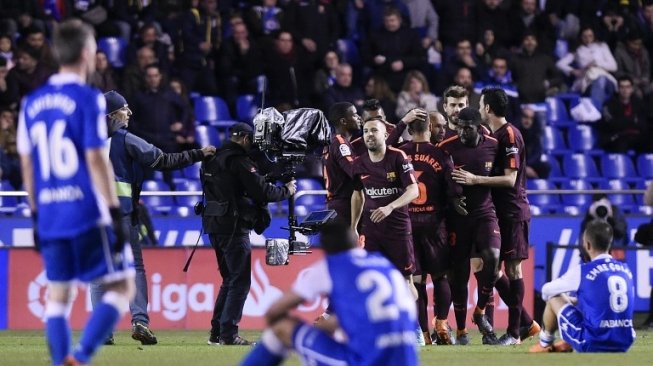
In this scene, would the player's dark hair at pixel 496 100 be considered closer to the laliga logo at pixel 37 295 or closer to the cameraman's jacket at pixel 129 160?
the cameraman's jacket at pixel 129 160

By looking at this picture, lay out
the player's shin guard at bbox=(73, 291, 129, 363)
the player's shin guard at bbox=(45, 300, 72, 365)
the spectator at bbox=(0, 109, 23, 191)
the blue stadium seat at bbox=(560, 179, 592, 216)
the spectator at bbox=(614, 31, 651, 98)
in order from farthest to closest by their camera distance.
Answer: the spectator at bbox=(614, 31, 651, 98) < the blue stadium seat at bbox=(560, 179, 592, 216) < the spectator at bbox=(0, 109, 23, 191) < the player's shin guard at bbox=(45, 300, 72, 365) < the player's shin guard at bbox=(73, 291, 129, 363)

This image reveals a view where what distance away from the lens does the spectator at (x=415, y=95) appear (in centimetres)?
2008

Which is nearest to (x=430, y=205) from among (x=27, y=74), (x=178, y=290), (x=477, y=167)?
(x=477, y=167)

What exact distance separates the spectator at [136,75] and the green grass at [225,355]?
278 inches

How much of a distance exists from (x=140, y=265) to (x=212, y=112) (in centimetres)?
848

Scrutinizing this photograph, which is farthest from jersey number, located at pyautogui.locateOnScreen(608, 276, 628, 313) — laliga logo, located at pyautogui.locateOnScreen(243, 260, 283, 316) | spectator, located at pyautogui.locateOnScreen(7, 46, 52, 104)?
spectator, located at pyautogui.locateOnScreen(7, 46, 52, 104)

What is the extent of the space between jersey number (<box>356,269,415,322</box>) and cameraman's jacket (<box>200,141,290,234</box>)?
5.15m

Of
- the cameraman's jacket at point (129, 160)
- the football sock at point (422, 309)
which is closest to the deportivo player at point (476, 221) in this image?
the football sock at point (422, 309)

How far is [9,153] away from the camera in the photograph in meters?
18.6

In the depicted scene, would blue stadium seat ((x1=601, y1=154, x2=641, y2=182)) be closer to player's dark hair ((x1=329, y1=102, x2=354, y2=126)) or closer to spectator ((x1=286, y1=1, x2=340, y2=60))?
spectator ((x1=286, y1=1, x2=340, y2=60))

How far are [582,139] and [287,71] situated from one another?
183 inches

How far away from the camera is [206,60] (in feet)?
69.9

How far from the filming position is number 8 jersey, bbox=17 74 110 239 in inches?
310

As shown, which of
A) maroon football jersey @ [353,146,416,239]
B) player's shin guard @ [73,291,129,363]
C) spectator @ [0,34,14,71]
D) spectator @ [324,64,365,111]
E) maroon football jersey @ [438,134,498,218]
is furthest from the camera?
spectator @ [0,34,14,71]
